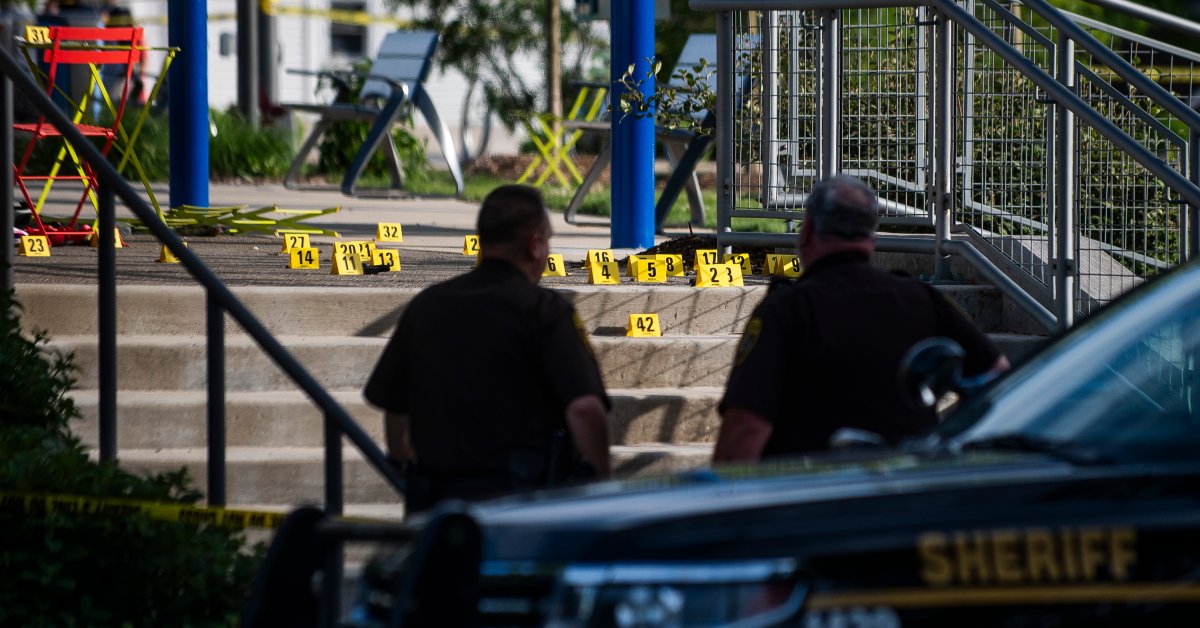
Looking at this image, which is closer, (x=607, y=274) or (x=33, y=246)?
(x=607, y=274)

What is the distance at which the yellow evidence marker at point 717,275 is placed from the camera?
738 centimetres

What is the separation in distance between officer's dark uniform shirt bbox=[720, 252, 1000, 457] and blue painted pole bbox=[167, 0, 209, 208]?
5.93 metres

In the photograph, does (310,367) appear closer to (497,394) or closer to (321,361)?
(321,361)

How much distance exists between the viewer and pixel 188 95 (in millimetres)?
9633

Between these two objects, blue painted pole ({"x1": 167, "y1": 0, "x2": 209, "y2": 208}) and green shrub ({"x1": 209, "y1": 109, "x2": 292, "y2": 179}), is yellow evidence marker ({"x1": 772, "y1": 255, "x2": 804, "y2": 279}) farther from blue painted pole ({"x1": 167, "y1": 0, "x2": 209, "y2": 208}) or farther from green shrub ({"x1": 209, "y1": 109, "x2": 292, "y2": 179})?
green shrub ({"x1": 209, "y1": 109, "x2": 292, "y2": 179})

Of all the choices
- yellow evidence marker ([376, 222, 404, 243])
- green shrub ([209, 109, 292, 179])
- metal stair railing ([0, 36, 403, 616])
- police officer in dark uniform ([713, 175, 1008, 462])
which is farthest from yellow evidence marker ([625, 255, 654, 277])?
green shrub ([209, 109, 292, 179])

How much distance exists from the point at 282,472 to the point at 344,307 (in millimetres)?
1085

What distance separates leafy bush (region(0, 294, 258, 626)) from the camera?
4.96 m

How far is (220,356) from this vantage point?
535 centimetres

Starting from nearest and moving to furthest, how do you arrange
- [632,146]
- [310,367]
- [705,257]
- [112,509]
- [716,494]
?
[716,494]
[112,509]
[310,367]
[705,257]
[632,146]

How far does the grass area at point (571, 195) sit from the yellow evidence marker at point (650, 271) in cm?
291

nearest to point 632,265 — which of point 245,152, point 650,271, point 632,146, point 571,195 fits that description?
point 650,271

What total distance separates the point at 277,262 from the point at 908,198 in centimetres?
298

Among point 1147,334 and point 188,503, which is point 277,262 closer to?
point 188,503
